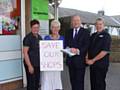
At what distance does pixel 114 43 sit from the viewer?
19438mm

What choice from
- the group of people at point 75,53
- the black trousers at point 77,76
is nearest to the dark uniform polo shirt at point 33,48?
the group of people at point 75,53

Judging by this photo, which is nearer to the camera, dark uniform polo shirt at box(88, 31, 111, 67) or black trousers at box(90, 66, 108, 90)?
dark uniform polo shirt at box(88, 31, 111, 67)

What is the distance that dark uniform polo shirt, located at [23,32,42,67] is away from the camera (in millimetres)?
7000

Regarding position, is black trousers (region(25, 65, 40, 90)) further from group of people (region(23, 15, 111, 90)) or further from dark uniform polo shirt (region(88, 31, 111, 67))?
dark uniform polo shirt (region(88, 31, 111, 67))

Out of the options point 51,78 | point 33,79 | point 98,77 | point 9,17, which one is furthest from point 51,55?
point 9,17

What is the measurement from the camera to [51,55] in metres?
6.75

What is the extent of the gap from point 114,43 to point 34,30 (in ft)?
42.3

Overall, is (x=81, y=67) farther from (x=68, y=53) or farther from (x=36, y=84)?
(x=36, y=84)

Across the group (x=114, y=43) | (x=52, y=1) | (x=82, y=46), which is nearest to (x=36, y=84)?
(x=82, y=46)

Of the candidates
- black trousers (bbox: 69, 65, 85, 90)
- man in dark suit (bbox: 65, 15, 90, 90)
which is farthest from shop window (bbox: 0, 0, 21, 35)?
black trousers (bbox: 69, 65, 85, 90)

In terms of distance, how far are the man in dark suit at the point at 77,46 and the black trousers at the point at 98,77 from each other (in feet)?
1.12

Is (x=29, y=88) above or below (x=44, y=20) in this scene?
below

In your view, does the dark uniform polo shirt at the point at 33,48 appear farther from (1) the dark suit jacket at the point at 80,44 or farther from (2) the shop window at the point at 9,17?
(2) the shop window at the point at 9,17

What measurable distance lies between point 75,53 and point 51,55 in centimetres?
50
